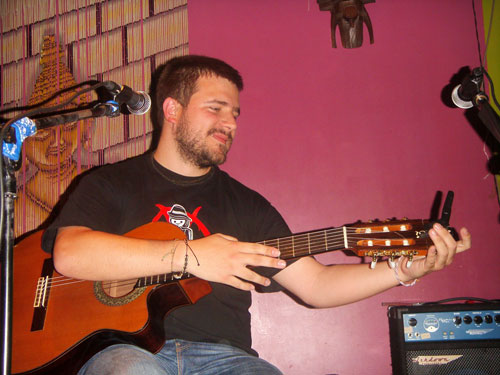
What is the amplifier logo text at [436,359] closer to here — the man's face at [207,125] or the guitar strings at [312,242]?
the guitar strings at [312,242]

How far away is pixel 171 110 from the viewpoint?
2342 millimetres

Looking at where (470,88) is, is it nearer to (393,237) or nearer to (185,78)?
(393,237)

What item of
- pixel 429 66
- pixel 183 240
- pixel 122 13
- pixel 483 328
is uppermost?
pixel 122 13

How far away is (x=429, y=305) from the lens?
197 cm

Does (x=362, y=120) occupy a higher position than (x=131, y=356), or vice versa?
(x=362, y=120)

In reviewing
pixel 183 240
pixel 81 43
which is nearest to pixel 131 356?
pixel 183 240

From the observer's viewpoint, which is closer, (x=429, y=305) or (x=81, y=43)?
(x=429, y=305)

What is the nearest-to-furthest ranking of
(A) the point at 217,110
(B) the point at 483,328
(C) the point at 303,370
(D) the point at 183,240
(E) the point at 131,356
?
(E) the point at 131,356
(D) the point at 183,240
(B) the point at 483,328
(A) the point at 217,110
(C) the point at 303,370

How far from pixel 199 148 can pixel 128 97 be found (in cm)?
65

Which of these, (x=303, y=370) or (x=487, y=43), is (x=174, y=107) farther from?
(x=487, y=43)

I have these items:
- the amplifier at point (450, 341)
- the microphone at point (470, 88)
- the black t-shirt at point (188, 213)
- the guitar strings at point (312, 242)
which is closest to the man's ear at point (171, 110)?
the black t-shirt at point (188, 213)

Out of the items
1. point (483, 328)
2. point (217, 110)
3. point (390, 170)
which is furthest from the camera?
point (390, 170)

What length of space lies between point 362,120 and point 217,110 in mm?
1072

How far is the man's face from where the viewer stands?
2.18 meters
